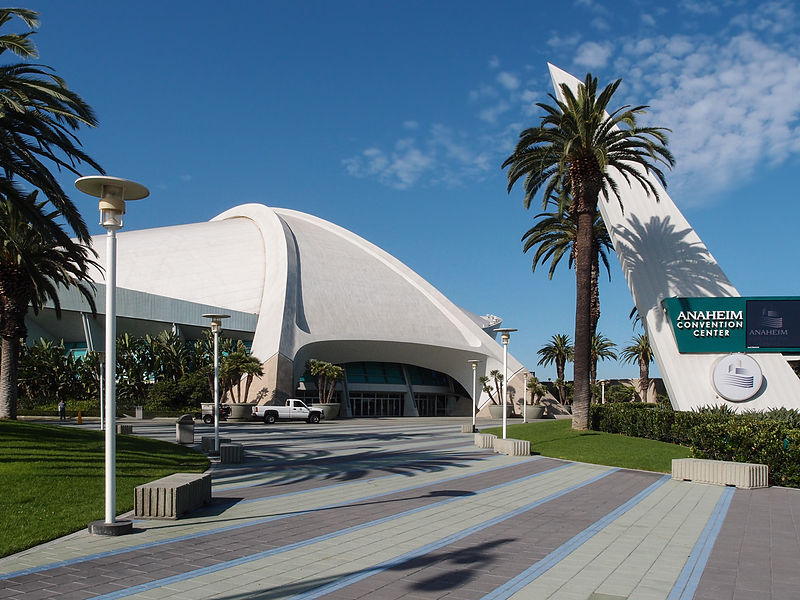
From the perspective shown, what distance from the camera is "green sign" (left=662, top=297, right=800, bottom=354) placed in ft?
89.9

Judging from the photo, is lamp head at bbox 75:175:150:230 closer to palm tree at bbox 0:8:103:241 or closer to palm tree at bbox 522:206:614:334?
palm tree at bbox 0:8:103:241

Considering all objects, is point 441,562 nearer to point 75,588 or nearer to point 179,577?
point 179,577

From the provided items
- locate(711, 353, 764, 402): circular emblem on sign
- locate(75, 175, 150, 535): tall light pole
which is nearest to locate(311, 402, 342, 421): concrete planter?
locate(711, 353, 764, 402): circular emblem on sign

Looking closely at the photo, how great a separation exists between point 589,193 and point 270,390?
2536 centimetres

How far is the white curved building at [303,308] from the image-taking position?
46188 mm

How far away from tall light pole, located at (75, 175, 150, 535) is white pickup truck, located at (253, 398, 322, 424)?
3066cm

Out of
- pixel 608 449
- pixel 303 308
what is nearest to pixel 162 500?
pixel 608 449

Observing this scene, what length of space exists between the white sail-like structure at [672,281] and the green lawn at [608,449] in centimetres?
494

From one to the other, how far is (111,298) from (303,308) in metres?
41.7

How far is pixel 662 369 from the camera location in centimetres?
2769

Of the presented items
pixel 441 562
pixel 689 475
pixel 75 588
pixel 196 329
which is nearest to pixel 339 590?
pixel 441 562

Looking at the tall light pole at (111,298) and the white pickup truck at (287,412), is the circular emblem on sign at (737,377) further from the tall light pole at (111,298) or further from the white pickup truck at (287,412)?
the tall light pole at (111,298)

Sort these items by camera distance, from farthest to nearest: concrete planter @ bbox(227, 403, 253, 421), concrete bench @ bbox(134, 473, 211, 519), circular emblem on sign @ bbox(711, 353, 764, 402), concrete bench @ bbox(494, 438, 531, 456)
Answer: concrete planter @ bbox(227, 403, 253, 421), circular emblem on sign @ bbox(711, 353, 764, 402), concrete bench @ bbox(494, 438, 531, 456), concrete bench @ bbox(134, 473, 211, 519)

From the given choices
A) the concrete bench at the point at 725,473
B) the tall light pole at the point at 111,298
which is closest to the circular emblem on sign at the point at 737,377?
the concrete bench at the point at 725,473
